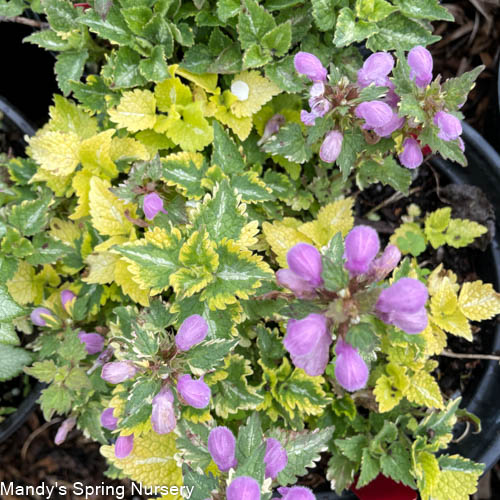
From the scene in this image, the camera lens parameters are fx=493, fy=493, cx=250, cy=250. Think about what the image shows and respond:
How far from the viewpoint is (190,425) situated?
1057 mm

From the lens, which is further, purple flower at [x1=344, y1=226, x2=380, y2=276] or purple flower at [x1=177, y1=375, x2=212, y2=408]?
purple flower at [x1=177, y1=375, x2=212, y2=408]

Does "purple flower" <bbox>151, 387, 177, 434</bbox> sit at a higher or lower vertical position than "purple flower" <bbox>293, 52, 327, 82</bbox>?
lower

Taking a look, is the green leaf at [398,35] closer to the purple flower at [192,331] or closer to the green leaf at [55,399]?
the purple flower at [192,331]

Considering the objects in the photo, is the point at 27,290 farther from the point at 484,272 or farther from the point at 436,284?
the point at 484,272

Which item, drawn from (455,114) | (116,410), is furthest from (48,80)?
(455,114)

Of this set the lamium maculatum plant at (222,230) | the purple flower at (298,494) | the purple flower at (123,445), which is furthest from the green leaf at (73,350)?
the purple flower at (298,494)

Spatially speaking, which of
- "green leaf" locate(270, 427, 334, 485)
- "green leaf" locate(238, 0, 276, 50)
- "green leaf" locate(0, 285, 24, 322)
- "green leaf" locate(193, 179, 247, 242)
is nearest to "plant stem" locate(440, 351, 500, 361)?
"green leaf" locate(270, 427, 334, 485)

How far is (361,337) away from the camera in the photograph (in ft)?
2.41

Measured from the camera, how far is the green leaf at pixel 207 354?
0.90 metres

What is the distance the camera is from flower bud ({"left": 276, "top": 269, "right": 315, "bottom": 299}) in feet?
2.57

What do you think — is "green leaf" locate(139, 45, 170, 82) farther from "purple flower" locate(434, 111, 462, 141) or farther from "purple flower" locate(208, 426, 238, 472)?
"purple flower" locate(208, 426, 238, 472)

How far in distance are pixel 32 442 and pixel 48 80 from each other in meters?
1.34

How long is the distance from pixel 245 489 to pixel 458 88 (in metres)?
0.80

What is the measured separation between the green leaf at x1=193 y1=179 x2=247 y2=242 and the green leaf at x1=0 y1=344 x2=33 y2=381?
0.65m
